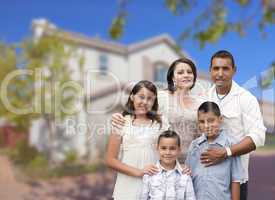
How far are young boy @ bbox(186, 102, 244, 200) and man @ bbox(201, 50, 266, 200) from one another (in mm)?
31

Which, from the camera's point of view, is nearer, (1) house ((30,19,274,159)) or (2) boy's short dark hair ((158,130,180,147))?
(2) boy's short dark hair ((158,130,180,147))

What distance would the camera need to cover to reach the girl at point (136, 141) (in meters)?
2.06

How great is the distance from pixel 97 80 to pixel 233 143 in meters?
9.12

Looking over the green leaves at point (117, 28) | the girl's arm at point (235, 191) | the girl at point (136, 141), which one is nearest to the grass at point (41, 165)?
the green leaves at point (117, 28)

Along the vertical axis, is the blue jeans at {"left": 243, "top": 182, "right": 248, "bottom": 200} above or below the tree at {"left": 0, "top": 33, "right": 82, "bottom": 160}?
below

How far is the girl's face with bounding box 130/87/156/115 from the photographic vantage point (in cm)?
208

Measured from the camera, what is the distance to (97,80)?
1102 cm

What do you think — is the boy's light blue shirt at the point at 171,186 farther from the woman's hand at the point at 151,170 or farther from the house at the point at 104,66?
the house at the point at 104,66

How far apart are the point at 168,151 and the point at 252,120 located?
0.36m

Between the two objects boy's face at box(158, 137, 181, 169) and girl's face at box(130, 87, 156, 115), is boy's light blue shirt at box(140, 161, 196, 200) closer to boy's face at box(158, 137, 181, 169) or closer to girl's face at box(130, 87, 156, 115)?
boy's face at box(158, 137, 181, 169)

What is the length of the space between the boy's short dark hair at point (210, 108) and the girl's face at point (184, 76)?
0.12 m

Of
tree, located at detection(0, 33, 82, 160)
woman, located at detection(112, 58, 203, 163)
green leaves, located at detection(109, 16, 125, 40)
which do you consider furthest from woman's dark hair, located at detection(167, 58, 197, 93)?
tree, located at detection(0, 33, 82, 160)

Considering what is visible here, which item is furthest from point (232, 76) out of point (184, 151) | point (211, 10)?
point (211, 10)

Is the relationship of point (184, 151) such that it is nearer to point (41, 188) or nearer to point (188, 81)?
point (188, 81)
